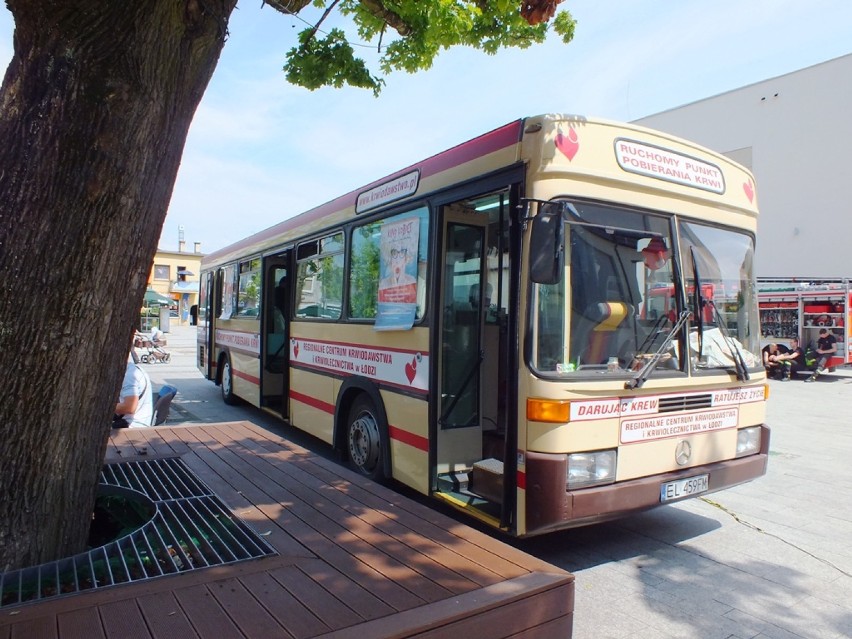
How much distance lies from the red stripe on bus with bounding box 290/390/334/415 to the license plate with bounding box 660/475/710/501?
11.5 feet

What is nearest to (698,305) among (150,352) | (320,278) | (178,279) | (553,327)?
(553,327)

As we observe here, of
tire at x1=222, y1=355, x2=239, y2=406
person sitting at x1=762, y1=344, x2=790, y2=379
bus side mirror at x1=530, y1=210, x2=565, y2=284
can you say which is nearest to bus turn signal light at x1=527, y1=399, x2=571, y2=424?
bus side mirror at x1=530, y1=210, x2=565, y2=284

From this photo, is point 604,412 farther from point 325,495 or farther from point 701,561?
point 325,495

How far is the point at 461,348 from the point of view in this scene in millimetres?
5340

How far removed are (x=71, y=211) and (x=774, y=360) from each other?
752 inches

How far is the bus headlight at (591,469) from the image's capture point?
3938mm

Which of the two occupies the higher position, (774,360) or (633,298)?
(633,298)

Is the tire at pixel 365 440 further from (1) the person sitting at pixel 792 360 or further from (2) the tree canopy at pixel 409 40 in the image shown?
(1) the person sitting at pixel 792 360

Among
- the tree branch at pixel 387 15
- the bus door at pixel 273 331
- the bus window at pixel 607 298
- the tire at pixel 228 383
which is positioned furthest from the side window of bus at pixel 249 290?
the bus window at pixel 607 298

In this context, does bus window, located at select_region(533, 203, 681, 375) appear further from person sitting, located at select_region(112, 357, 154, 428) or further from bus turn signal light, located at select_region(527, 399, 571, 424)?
person sitting, located at select_region(112, 357, 154, 428)

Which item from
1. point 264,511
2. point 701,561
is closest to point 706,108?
point 701,561

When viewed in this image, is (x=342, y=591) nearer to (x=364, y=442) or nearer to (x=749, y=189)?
(x=364, y=442)

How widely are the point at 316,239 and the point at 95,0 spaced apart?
191 inches

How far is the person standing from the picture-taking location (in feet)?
55.3
